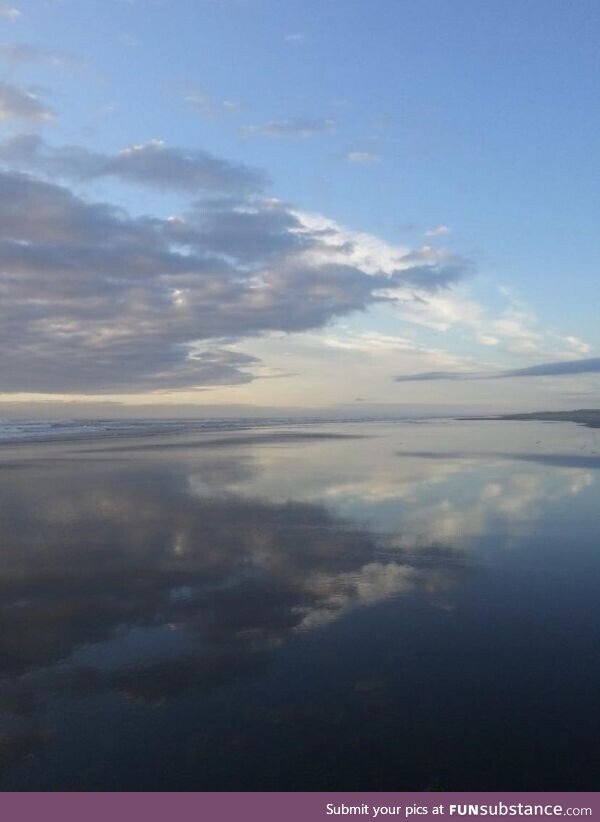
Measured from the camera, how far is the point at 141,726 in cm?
539

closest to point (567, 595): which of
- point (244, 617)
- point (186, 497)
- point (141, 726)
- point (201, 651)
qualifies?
point (244, 617)

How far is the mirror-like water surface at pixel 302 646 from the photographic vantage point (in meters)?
4.88

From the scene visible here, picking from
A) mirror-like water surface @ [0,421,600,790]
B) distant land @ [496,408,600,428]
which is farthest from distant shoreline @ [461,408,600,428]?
mirror-like water surface @ [0,421,600,790]

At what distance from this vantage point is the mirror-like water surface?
488 centimetres

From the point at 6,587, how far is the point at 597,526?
10740mm

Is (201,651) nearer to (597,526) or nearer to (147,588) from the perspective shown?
(147,588)

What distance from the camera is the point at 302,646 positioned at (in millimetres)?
7023
